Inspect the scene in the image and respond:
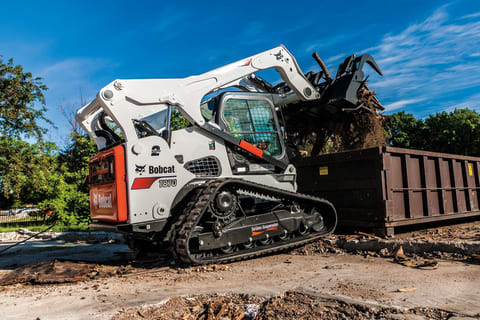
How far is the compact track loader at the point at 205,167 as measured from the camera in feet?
17.1

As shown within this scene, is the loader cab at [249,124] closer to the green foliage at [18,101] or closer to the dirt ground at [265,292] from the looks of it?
the dirt ground at [265,292]

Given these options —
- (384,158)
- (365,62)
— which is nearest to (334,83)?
(365,62)

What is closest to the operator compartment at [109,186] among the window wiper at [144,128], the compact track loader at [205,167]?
the compact track loader at [205,167]

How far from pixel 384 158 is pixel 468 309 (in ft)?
12.6

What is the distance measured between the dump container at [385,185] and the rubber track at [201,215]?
53.1 inches

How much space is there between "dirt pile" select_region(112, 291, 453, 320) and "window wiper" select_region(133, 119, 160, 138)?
8.84 ft

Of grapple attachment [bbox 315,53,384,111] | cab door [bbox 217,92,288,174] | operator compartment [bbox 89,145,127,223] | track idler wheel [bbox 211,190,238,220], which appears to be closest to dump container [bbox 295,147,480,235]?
grapple attachment [bbox 315,53,384,111]

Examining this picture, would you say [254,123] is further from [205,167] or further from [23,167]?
[23,167]

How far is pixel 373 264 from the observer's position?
530cm

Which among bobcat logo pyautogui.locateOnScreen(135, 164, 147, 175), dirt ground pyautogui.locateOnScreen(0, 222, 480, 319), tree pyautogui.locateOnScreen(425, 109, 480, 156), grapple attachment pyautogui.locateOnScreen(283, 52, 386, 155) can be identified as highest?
tree pyautogui.locateOnScreen(425, 109, 480, 156)

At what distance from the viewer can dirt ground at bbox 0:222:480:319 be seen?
3.29m

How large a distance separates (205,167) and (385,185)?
343cm

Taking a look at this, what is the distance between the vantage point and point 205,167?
5832 millimetres

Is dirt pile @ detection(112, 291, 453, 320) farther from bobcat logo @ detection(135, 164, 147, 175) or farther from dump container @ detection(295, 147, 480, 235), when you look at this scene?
dump container @ detection(295, 147, 480, 235)
